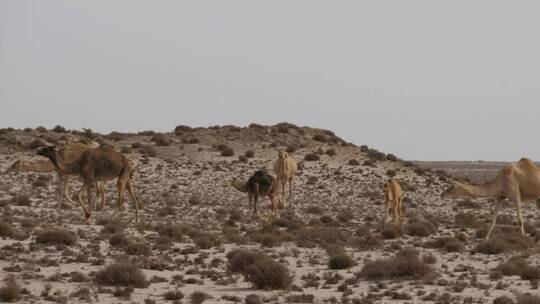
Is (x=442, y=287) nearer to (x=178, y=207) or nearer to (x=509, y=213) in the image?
(x=178, y=207)

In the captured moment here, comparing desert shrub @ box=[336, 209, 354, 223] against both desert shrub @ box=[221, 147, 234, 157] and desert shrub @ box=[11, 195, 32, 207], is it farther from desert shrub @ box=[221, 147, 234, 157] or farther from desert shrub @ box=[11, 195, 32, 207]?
desert shrub @ box=[221, 147, 234, 157]

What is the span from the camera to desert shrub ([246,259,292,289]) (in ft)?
48.1

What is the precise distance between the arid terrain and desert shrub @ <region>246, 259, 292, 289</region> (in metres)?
0.03

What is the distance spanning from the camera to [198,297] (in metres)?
13.5

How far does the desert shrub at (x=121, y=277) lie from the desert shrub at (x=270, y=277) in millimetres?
1962

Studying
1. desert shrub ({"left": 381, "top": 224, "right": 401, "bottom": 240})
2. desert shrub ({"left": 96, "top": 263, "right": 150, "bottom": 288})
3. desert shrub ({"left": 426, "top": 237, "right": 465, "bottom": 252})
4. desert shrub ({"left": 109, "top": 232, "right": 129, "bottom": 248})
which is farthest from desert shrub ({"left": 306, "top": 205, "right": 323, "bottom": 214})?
desert shrub ({"left": 96, "top": 263, "right": 150, "bottom": 288})

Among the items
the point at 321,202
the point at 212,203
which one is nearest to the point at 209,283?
the point at 212,203

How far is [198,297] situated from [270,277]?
1.68 meters

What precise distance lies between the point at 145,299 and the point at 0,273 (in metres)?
3.57

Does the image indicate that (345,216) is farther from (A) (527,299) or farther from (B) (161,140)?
(B) (161,140)

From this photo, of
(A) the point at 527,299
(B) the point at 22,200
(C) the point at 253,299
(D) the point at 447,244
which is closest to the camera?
(A) the point at 527,299

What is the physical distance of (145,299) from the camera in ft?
43.2

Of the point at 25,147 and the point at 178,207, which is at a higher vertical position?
the point at 25,147

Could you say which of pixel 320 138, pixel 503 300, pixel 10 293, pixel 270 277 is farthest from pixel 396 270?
pixel 320 138
